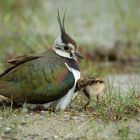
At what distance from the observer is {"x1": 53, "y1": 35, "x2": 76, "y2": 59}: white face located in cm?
673

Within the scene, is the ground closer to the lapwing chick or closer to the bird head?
the lapwing chick

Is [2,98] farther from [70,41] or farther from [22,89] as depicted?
[70,41]

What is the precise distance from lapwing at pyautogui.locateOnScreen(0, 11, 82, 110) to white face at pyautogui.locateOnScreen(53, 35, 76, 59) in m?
0.17

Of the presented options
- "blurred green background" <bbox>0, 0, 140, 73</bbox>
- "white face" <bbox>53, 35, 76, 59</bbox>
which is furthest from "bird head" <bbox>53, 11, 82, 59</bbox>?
"blurred green background" <bbox>0, 0, 140, 73</bbox>

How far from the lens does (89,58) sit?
9.84 m

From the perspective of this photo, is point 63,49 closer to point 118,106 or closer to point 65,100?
point 65,100

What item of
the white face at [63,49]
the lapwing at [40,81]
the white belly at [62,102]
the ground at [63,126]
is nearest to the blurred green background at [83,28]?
the white face at [63,49]

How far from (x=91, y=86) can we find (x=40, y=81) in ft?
1.52

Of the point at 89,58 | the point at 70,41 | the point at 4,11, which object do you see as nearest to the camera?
the point at 70,41

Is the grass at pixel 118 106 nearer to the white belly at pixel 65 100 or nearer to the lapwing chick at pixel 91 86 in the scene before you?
the lapwing chick at pixel 91 86

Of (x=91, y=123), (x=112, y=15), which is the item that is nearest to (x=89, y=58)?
(x=112, y=15)

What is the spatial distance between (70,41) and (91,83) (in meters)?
0.52

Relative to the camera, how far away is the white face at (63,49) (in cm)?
673

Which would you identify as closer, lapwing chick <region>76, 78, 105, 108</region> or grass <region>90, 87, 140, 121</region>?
grass <region>90, 87, 140, 121</region>
